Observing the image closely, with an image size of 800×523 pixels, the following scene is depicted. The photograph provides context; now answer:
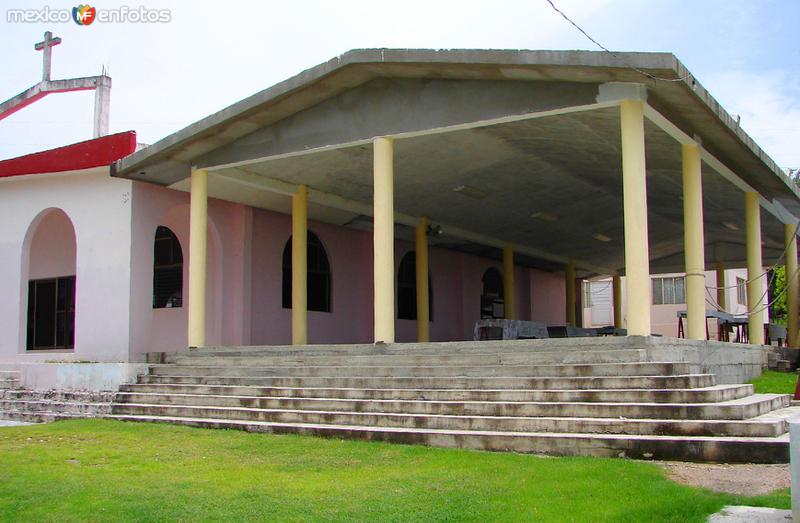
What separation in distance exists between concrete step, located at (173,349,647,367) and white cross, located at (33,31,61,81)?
1244cm

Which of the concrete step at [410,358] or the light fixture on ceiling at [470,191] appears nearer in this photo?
the concrete step at [410,358]

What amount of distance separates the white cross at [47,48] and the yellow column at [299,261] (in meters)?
10.8

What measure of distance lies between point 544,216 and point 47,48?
45.7ft

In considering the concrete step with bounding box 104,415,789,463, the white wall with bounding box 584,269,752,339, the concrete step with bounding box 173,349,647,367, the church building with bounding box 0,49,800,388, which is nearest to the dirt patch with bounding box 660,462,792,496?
the concrete step with bounding box 104,415,789,463

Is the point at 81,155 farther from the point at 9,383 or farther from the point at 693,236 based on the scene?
the point at 693,236

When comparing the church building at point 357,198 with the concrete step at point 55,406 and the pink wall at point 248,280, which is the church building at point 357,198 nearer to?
the pink wall at point 248,280

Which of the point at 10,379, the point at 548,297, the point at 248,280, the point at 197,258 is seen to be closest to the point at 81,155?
the point at 197,258

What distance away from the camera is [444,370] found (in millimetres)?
10375

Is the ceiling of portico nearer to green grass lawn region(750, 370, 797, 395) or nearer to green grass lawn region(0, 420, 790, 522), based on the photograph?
green grass lawn region(750, 370, 797, 395)

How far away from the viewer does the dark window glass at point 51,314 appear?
17031 mm

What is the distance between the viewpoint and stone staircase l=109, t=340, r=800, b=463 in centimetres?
760

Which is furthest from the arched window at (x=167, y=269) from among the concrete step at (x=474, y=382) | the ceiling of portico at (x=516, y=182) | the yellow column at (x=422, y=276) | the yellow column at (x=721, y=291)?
the yellow column at (x=721, y=291)

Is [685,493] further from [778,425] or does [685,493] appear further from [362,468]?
[362,468]

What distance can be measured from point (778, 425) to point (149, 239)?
34.7ft
